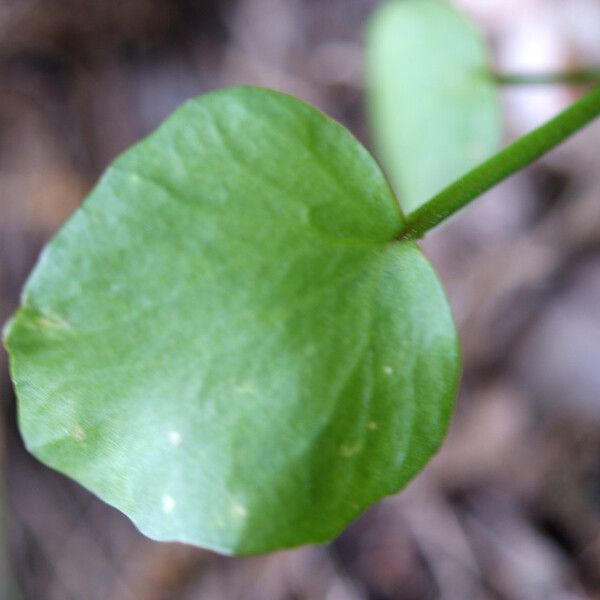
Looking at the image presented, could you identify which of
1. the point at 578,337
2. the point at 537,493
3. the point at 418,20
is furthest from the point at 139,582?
the point at 418,20

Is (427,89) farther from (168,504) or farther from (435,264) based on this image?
(168,504)

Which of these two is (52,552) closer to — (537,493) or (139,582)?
(139,582)

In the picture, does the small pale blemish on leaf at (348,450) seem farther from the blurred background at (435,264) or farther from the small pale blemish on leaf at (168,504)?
the blurred background at (435,264)

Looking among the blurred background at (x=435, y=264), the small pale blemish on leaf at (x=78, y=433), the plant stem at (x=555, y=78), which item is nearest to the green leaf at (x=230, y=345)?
the small pale blemish on leaf at (x=78, y=433)

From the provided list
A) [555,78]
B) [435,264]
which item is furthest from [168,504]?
[435,264]

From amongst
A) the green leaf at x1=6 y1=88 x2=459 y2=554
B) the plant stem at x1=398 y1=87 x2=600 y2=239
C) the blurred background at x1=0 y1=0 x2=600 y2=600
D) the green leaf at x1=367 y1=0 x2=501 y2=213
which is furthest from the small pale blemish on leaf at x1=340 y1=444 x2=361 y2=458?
the blurred background at x1=0 y1=0 x2=600 y2=600

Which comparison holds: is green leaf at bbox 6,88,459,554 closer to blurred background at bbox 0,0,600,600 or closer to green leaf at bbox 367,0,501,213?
green leaf at bbox 367,0,501,213

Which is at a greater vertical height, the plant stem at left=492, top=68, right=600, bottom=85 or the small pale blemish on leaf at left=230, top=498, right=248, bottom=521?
the plant stem at left=492, top=68, right=600, bottom=85
